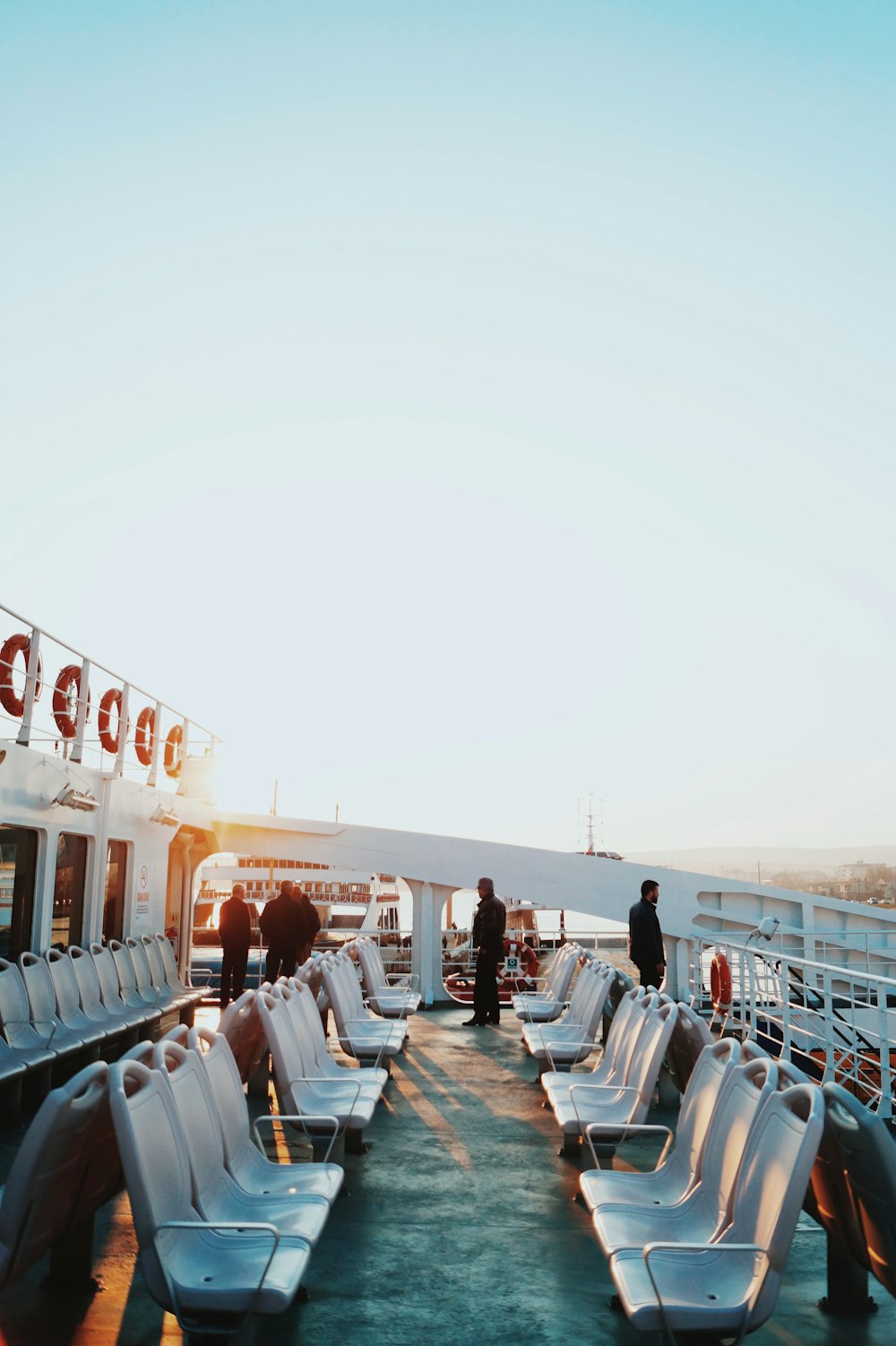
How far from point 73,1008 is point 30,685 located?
2.82 meters

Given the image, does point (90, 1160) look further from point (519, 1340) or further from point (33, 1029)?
point (33, 1029)

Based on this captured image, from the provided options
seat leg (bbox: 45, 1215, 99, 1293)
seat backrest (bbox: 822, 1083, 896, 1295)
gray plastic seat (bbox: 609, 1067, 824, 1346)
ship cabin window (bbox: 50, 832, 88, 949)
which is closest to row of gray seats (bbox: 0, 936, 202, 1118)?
ship cabin window (bbox: 50, 832, 88, 949)

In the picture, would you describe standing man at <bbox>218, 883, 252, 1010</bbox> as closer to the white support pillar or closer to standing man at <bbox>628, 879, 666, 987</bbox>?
the white support pillar

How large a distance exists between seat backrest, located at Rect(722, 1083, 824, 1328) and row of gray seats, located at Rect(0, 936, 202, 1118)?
16.4ft

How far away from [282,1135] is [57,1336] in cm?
316

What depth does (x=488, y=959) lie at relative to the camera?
1233 cm

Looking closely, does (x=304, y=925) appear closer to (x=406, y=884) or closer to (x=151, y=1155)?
(x=406, y=884)

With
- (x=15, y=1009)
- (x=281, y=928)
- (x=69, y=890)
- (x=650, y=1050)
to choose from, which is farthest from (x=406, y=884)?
(x=650, y=1050)

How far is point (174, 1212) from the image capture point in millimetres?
3438

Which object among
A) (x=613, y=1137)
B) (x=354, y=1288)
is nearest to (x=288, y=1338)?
(x=354, y=1288)

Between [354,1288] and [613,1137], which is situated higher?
[613,1137]

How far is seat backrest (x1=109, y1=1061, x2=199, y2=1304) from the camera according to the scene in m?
3.20

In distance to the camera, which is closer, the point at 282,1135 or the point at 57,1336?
the point at 57,1336

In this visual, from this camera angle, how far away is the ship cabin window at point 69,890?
10.0m
